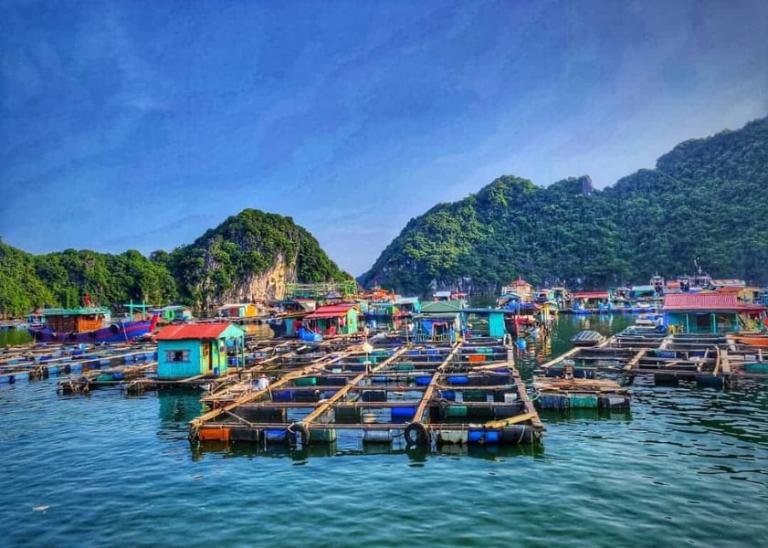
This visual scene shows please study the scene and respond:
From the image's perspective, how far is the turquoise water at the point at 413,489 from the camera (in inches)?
453

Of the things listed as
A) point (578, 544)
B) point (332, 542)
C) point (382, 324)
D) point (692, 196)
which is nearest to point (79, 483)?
point (332, 542)

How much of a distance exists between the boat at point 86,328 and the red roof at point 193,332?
31457 millimetres

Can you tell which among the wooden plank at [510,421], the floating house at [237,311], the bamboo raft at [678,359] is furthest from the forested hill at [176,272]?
the wooden plank at [510,421]

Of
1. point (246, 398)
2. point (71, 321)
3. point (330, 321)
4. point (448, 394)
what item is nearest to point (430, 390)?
point (448, 394)

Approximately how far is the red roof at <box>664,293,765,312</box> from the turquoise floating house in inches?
1529

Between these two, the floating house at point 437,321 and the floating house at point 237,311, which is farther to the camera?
the floating house at point 237,311

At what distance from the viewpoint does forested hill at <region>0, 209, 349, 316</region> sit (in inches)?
4678

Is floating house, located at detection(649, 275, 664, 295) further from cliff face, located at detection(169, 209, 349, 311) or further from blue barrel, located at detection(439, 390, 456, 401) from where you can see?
blue barrel, located at detection(439, 390, 456, 401)

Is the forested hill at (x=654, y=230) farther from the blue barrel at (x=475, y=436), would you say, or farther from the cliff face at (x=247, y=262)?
the blue barrel at (x=475, y=436)

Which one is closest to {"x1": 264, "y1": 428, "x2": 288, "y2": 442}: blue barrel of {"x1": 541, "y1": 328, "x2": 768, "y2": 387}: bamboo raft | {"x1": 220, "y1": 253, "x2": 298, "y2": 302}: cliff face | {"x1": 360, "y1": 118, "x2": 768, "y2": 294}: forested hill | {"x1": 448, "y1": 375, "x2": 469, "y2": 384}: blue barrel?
{"x1": 448, "y1": 375, "x2": 469, "y2": 384}: blue barrel

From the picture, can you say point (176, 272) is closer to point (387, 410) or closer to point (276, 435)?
point (387, 410)

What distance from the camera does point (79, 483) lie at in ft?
50.8

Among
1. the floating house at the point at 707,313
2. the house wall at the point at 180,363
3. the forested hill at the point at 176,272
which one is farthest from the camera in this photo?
the forested hill at the point at 176,272

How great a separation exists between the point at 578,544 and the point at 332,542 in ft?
17.9
